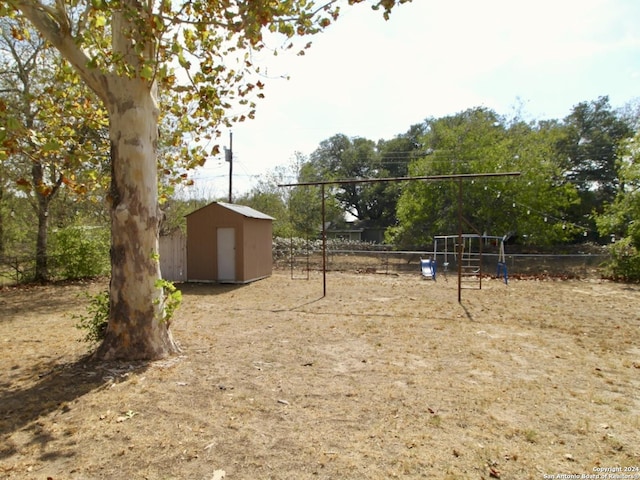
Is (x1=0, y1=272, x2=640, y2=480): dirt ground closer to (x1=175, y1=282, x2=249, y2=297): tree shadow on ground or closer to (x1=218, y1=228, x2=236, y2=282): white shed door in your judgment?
(x1=175, y1=282, x2=249, y2=297): tree shadow on ground

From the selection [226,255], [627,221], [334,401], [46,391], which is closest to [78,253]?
[226,255]

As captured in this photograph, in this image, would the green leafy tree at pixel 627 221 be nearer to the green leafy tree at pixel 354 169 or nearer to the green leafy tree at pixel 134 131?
the green leafy tree at pixel 134 131

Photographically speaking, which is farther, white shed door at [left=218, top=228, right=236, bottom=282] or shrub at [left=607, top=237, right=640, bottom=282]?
shrub at [left=607, top=237, right=640, bottom=282]

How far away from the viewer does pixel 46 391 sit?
13.7 feet

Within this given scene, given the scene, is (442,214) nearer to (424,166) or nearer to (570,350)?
(424,166)

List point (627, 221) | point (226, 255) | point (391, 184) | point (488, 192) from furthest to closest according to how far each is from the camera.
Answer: point (391, 184) < point (488, 192) < point (627, 221) < point (226, 255)

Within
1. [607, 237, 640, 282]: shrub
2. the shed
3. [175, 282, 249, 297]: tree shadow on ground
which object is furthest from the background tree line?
[175, 282, 249, 297]: tree shadow on ground

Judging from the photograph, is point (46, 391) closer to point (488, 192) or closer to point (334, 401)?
point (334, 401)

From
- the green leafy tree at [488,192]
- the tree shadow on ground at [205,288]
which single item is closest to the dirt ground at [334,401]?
the tree shadow on ground at [205,288]

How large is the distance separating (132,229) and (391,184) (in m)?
34.9

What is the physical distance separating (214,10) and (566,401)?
638 cm

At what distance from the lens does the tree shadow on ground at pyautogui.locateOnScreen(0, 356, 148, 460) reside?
333 centimetres

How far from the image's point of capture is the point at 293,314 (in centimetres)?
846

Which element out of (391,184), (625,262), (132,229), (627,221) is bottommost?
(625,262)
